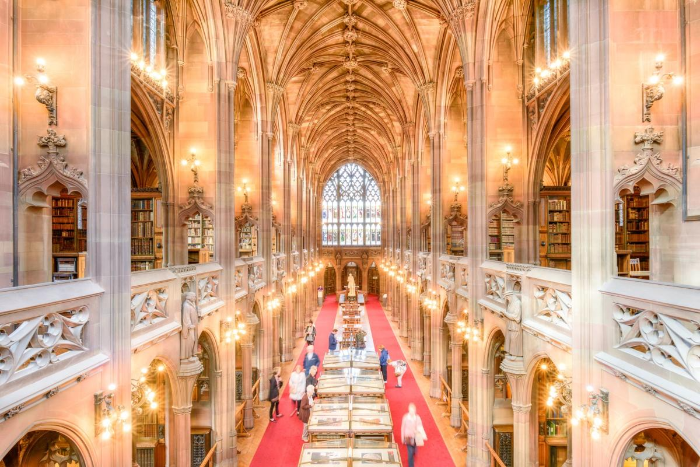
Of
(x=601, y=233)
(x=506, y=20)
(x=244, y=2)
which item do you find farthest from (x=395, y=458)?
(x=244, y=2)

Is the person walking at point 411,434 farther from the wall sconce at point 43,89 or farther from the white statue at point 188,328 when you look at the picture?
the wall sconce at point 43,89

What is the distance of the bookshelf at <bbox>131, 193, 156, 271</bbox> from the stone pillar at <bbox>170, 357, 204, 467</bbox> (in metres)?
6.64

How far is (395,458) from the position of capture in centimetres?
876

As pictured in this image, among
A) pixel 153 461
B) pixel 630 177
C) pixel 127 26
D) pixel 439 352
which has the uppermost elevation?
pixel 127 26

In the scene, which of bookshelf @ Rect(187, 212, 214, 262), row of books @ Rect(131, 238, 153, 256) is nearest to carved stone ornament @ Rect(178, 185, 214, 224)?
row of books @ Rect(131, 238, 153, 256)

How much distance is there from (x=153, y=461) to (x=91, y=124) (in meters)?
8.97

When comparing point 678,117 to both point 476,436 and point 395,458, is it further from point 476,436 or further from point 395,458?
point 476,436

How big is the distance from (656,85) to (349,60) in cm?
2077

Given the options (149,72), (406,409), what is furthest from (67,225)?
(406,409)

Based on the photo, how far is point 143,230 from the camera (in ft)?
48.0

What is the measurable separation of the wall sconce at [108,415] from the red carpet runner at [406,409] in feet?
A: 27.3

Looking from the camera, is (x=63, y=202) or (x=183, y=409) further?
(x=63, y=202)

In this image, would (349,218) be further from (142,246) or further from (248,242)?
(142,246)

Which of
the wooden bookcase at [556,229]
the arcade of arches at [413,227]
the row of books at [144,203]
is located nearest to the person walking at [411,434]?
the arcade of arches at [413,227]
